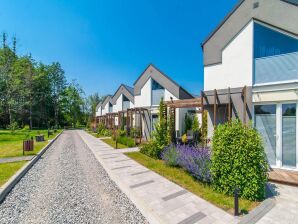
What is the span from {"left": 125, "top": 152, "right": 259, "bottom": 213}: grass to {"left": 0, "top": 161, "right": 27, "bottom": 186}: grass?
5.69m

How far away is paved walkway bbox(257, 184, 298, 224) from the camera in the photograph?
394cm

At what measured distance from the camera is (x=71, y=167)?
8.86 m

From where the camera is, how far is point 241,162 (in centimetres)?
503

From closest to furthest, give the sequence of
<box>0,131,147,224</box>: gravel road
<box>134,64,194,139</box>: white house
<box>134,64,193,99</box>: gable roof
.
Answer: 1. <box>0,131,147,224</box>: gravel road
2. <box>134,64,193,99</box>: gable roof
3. <box>134,64,194,139</box>: white house

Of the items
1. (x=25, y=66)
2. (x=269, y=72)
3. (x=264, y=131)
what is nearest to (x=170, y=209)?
(x=264, y=131)

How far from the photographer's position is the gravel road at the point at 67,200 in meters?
4.28

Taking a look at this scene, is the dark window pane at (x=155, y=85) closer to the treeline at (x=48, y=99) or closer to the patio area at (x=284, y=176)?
the patio area at (x=284, y=176)

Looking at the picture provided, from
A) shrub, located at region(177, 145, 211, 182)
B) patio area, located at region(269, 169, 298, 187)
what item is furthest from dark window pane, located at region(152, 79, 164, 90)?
patio area, located at region(269, 169, 298, 187)

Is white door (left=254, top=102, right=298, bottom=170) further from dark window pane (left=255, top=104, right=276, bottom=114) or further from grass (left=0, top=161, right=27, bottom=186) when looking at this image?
grass (left=0, top=161, right=27, bottom=186)

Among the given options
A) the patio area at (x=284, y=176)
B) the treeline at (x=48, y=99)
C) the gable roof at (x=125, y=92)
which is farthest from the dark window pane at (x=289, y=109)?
the treeline at (x=48, y=99)

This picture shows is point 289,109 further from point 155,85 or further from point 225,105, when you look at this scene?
point 155,85

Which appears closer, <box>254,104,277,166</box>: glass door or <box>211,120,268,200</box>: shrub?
<box>211,120,268,200</box>: shrub

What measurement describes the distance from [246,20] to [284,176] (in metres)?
6.97

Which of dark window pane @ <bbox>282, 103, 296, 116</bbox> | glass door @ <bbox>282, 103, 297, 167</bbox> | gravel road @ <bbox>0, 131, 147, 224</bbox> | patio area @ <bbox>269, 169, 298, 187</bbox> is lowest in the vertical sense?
gravel road @ <bbox>0, 131, 147, 224</bbox>
